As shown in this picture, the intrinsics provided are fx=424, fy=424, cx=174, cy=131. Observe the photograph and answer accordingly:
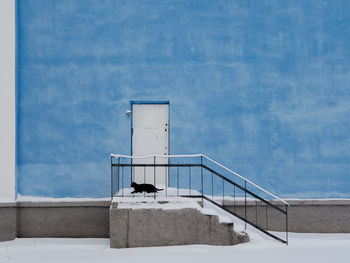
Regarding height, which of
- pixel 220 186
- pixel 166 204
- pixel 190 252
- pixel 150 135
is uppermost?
pixel 150 135

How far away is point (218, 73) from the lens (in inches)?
383

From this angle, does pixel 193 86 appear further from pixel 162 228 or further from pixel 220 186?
pixel 162 228

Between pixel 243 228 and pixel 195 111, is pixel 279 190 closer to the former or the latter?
pixel 243 228

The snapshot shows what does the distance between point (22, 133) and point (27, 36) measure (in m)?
2.19

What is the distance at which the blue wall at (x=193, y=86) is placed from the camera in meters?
9.53

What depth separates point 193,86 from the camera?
9.68 metres

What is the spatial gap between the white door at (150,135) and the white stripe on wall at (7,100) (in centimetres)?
265

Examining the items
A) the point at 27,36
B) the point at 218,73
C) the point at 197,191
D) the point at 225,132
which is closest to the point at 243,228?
the point at 197,191

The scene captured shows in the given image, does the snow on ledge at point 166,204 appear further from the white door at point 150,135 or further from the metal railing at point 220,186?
the white door at point 150,135

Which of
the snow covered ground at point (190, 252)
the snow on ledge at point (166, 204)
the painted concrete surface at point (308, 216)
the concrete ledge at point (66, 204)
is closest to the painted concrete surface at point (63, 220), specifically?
the concrete ledge at point (66, 204)

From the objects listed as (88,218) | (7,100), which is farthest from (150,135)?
(7,100)

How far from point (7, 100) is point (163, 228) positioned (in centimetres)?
444

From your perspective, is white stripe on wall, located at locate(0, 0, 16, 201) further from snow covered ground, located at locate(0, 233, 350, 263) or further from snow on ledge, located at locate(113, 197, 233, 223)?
snow on ledge, located at locate(113, 197, 233, 223)

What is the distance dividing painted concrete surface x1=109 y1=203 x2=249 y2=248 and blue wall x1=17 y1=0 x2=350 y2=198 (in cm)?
192
